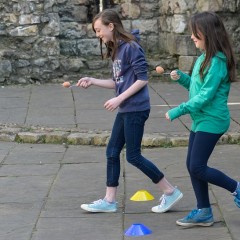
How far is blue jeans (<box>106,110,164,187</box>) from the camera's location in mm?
5586

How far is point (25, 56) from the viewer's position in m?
13.1

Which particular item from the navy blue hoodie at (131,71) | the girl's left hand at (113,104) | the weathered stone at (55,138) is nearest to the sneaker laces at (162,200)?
the navy blue hoodie at (131,71)

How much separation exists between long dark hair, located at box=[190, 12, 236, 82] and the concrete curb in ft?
10.5

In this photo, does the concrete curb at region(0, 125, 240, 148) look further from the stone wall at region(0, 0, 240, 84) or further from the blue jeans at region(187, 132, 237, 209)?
the stone wall at region(0, 0, 240, 84)

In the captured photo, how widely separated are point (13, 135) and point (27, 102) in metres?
2.33

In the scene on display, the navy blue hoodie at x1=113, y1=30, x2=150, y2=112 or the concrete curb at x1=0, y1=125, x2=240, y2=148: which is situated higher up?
the navy blue hoodie at x1=113, y1=30, x2=150, y2=112

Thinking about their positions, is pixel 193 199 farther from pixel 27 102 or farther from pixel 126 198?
pixel 27 102

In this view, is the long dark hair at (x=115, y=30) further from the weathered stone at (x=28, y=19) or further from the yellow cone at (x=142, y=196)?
the weathered stone at (x=28, y=19)

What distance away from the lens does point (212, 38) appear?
5109 mm

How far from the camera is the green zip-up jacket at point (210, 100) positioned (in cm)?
503

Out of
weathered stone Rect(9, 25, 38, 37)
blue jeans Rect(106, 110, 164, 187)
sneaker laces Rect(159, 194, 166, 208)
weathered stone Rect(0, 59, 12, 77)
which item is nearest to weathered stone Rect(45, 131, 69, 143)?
blue jeans Rect(106, 110, 164, 187)

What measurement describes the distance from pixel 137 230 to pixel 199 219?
48 cm

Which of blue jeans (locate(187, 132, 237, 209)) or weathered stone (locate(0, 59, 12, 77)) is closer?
blue jeans (locate(187, 132, 237, 209))

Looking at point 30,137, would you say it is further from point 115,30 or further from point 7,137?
point 115,30
